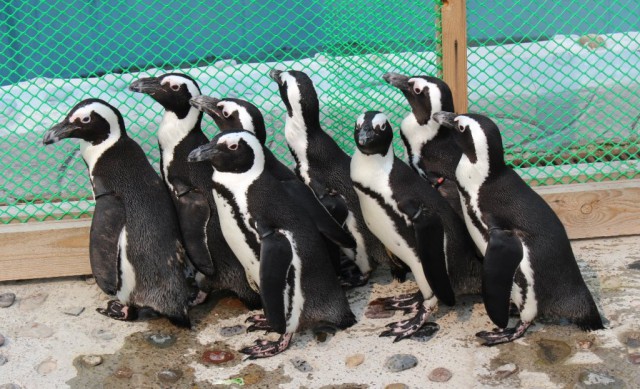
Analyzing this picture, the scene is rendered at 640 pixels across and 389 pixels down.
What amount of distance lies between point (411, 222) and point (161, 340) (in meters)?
0.91

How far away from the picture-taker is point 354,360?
299 centimetres

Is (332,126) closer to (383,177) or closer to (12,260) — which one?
(383,177)

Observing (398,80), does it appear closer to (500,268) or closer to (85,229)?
(500,268)

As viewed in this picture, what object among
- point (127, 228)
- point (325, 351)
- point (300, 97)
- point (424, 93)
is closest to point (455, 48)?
point (424, 93)

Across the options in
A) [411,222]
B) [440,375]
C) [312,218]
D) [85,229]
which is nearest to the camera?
[440,375]

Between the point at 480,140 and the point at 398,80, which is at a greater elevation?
the point at 398,80

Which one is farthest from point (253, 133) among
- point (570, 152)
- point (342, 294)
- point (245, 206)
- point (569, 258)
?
point (570, 152)

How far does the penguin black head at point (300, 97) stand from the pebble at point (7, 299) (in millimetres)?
1219

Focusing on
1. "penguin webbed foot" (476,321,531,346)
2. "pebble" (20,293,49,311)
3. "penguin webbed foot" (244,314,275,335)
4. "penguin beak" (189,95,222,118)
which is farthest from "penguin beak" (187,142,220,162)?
"penguin webbed foot" (476,321,531,346)

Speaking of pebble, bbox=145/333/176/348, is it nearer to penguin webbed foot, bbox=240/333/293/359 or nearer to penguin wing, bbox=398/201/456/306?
penguin webbed foot, bbox=240/333/293/359

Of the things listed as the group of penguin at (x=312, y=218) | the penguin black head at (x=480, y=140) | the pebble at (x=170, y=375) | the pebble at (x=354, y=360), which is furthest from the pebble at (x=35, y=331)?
the penguin black head at (x=480, y=140)

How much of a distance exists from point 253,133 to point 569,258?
110 cm

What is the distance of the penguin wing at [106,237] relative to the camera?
3244 mm

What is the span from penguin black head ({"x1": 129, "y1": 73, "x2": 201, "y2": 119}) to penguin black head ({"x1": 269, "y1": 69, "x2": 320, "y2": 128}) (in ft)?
1.12
